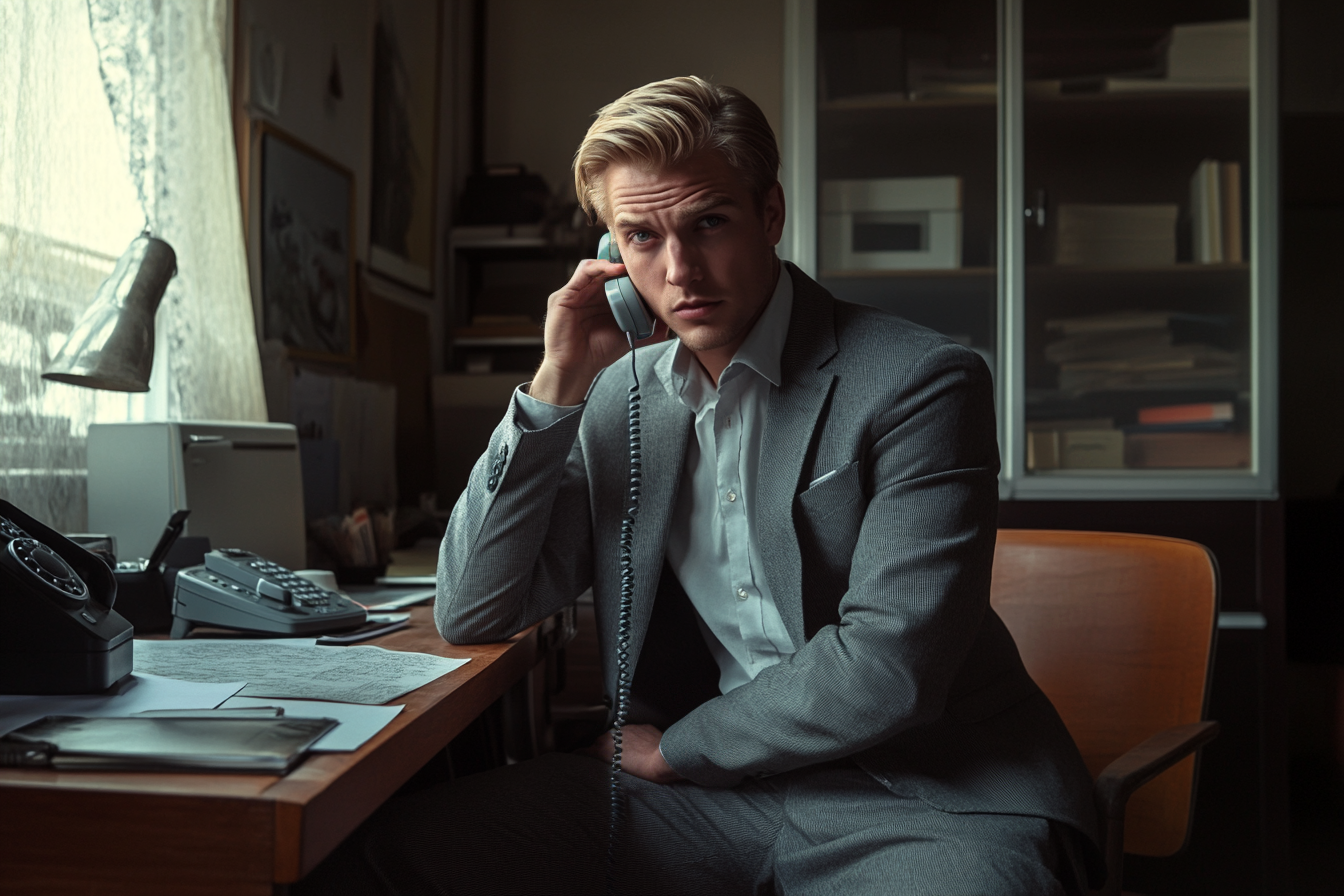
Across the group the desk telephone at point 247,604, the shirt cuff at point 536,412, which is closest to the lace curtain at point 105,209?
the desk telephone at point 247,604

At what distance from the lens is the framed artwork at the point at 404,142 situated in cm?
267

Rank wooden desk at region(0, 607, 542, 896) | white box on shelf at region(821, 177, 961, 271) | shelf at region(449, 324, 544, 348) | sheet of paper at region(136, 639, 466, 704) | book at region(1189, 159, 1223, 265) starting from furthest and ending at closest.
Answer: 1. shelf at region(449, 324, 544, 348)
2. white box on shelf at region(821, 177, 961, 271)
3. book at region(1189, 159, 1223, 265)
4. sheet of paper at region(136, 639, 466, 704)
5. wooden desk at region(0, 607, 542, 896)

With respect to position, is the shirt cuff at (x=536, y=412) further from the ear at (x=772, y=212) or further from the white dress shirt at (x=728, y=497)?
the ear at (x=772, y=212)

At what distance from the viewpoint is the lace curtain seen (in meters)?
1.38

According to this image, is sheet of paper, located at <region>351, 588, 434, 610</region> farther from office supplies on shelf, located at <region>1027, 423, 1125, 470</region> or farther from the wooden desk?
office supplies on shelf, located at <region>1027, 423, 1125, 470</region>

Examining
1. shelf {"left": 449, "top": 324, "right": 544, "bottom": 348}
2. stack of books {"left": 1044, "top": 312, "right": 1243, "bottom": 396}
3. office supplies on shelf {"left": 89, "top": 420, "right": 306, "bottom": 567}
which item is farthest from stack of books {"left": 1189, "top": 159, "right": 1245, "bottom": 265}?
office supplies on shelf {"left": 89, "top": 420, "right": 306, "bottom": 567}

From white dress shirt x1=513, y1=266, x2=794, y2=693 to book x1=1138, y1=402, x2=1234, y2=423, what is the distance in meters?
1.71

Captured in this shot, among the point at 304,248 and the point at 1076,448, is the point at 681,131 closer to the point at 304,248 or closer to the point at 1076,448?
the point at 304,248

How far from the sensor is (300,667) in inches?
38.4

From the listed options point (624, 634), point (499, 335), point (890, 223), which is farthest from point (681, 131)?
point (499, 335)

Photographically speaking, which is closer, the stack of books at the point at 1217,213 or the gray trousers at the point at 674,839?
the gray trousers at the point at 674,839

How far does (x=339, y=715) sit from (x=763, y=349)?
640 mm

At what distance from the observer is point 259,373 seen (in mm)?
1865

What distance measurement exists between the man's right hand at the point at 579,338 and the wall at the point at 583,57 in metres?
2.32
